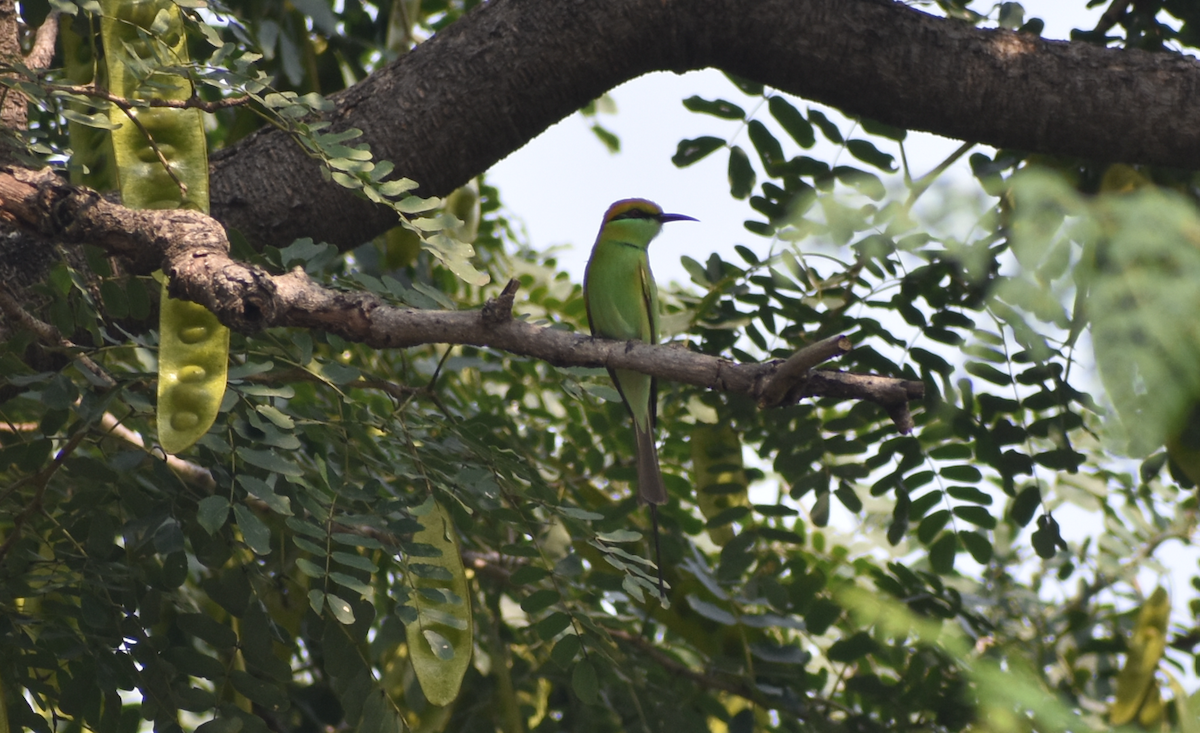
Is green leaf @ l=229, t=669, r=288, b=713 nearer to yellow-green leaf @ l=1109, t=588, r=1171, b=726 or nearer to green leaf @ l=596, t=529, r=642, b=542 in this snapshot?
green leaf @ l=596, t=529, r=642, b=542

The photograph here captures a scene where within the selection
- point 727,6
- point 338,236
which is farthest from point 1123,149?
point 338,236

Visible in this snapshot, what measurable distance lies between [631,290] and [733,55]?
30.5 inches

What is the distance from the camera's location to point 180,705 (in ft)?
5.97

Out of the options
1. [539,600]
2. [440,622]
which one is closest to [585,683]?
[539,600]

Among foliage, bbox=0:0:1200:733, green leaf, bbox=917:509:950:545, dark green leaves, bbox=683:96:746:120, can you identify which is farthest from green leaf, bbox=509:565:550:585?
dark green leaves, bbox=683:96:746:120

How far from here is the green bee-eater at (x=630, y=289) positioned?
268cm

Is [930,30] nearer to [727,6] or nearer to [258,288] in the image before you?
[727,6]

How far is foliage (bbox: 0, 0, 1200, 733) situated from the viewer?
165 centimetres

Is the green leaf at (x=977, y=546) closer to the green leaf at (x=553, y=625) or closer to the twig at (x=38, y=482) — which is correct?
the green leaf at (x=553, y=625)

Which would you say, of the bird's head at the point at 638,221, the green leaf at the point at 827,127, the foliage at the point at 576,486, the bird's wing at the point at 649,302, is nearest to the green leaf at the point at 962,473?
the foliage at the point at 576,486

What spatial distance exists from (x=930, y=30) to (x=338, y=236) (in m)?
1.59

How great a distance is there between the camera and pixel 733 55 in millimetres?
2479

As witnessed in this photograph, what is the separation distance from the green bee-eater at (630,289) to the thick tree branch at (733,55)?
2.13ft

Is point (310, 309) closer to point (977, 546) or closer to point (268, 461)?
point (268, 461)
